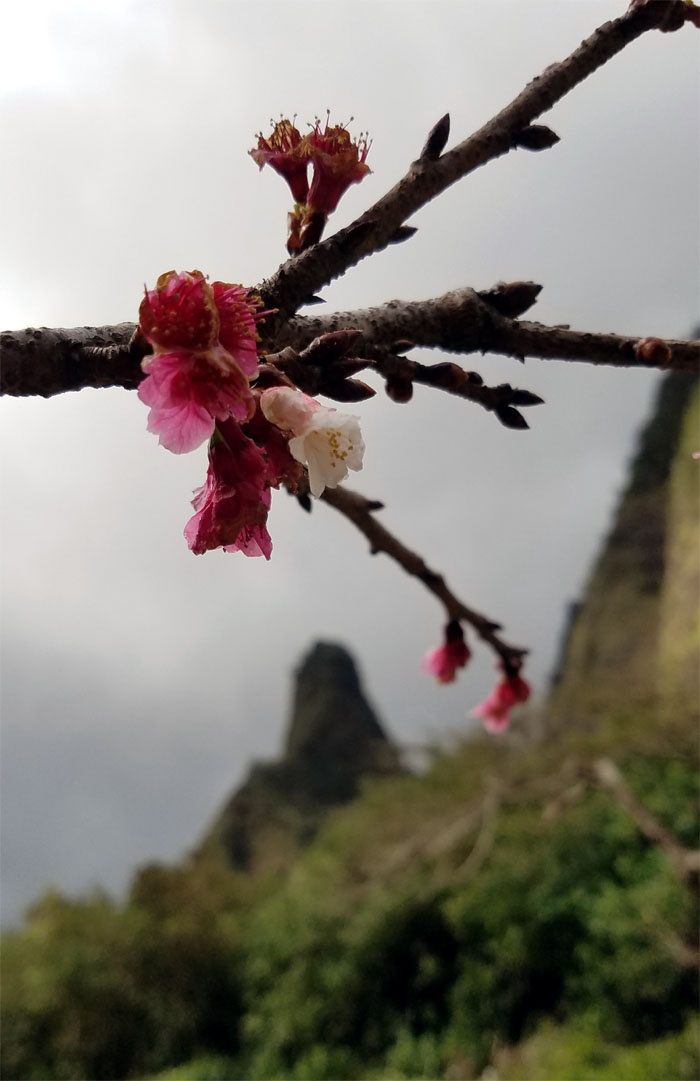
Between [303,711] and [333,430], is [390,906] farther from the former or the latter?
[303,711]

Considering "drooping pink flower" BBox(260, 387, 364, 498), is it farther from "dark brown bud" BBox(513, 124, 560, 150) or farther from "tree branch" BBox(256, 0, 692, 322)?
"dark brown bud" BBox(513, 124, 560, 150)

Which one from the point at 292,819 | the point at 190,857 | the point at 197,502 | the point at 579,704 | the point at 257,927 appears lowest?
the point at 292,819

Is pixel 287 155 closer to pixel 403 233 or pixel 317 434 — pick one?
pixel 403 233

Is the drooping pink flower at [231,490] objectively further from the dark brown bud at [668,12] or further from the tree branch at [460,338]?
the dark brown bud at [668,12]

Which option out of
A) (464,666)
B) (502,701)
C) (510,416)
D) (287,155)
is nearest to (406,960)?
(502,701)

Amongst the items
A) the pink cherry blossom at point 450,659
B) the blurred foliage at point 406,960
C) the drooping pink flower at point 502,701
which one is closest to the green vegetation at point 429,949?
the blurred foliage at point 406,960

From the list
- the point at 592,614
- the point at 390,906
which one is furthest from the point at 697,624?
the point at 390,906
